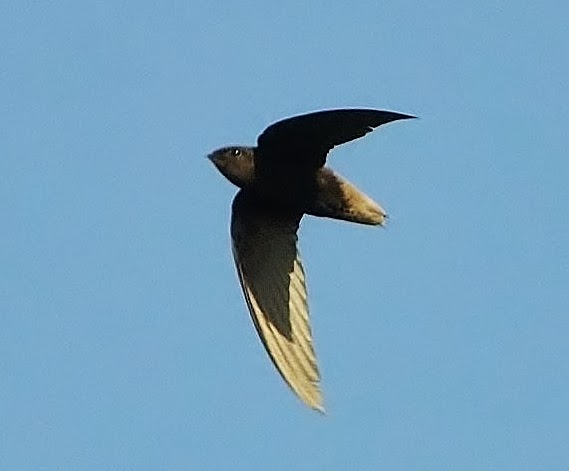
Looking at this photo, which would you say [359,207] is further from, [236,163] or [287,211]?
[236,163]

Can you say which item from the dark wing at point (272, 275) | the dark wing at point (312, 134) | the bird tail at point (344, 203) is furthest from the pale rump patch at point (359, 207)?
the dark wing at point (272, 275)

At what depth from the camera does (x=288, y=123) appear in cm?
1421

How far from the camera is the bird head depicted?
47.5ft

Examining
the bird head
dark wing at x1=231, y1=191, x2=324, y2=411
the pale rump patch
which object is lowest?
dark wing at x1=231, y1=191, x2=324, y2=411

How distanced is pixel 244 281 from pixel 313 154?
3.32ft

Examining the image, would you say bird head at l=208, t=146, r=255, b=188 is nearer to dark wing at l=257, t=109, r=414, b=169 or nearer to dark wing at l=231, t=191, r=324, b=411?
dark wing at l=257, t=109, r=414, b=169

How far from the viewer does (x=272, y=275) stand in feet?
49.5

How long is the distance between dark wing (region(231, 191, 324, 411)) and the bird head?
0.45m

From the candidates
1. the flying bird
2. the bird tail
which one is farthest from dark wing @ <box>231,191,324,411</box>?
→ the bird tail

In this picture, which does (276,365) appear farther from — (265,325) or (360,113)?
(360,113)

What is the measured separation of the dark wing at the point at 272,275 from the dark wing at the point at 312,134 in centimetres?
59

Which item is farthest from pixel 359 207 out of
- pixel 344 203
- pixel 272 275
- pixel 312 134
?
pixel 272 275

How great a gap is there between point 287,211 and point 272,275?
44 cm

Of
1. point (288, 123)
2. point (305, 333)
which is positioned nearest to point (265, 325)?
point (305, 333)
